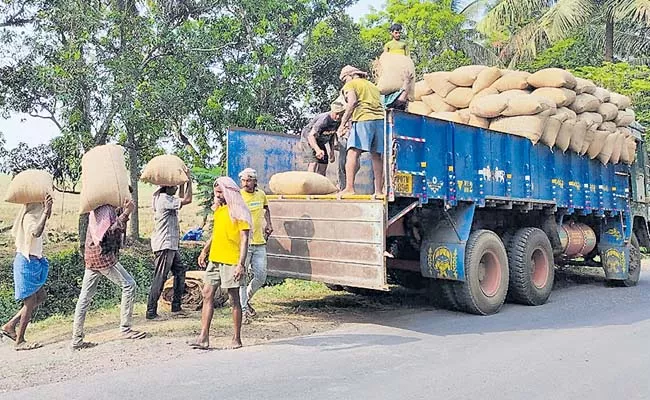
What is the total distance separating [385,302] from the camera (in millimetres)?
8547

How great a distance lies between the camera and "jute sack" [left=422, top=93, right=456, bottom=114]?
30.8 ft

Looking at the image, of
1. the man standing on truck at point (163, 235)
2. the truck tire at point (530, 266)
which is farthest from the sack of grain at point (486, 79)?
the man standing on truck at point (163, 235)

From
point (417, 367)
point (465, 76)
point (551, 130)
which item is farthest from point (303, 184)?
point (551, 130)

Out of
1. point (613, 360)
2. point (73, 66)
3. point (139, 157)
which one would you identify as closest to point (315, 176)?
point (613, 360)

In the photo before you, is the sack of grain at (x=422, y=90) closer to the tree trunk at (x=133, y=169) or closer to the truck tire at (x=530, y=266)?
the truck tire at (x=530, y=266)

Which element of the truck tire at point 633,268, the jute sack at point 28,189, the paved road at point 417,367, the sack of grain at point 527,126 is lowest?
the paved road at point 417,367

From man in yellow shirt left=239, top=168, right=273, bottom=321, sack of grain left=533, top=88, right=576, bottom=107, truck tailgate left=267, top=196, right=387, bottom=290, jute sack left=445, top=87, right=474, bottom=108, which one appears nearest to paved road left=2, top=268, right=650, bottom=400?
truck tailgate left=267, top=196, right=387, bottom=290

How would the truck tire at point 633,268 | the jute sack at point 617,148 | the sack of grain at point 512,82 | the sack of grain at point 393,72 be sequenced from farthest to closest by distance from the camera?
1. the truck tire at point 633,268
2. the jute sack at point 617,148
3. the sack of grain at point 512,82
4. the sack of grain at point 393,72

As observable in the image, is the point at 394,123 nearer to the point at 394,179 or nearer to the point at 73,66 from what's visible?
the point at 394,179

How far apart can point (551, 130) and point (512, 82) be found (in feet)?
2.91

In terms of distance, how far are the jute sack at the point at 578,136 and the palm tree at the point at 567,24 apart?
34.4ft

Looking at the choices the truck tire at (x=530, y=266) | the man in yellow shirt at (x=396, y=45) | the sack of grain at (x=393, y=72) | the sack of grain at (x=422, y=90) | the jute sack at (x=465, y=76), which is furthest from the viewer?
the sack of grain at (x=422, y=90)

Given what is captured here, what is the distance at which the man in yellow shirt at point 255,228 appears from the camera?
643cm

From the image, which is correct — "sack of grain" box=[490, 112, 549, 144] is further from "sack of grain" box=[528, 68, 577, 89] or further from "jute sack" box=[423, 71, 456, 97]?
"jute sack" box=[423, 71, 456, 97]
